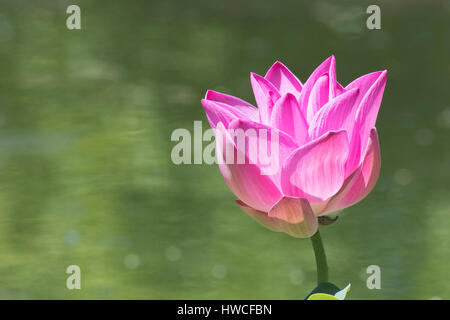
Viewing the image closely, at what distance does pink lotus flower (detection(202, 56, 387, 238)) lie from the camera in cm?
31

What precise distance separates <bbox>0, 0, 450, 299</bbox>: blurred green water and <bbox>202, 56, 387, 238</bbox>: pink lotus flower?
502mm

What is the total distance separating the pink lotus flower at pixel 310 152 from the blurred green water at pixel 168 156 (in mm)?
502

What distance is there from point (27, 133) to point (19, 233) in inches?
5.6

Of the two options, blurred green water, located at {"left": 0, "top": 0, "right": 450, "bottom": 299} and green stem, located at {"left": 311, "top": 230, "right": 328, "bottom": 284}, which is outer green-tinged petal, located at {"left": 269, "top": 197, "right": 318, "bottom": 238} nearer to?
green stem, located at {"left": 311, "top": 230, "right": 328, "bottom": 284}

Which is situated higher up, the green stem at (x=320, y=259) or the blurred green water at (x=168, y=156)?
the blurred green water at (x=168, y=156)

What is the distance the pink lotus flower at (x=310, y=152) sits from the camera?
1.02ft

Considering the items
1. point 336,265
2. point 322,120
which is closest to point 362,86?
point 322,120

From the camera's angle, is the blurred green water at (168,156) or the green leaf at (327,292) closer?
the green leaf at (327,292)

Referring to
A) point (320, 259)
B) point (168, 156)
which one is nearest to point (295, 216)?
point (320, 259)

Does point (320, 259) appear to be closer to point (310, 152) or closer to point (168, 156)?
point (310, 152)

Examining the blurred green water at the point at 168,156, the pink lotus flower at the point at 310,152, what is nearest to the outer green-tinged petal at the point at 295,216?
the pink lotus flower at the point at 310,152

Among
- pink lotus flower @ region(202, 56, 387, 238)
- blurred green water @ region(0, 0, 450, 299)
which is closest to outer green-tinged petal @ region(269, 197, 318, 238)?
pink lotus flower @ region(202, 56, 387, 238)

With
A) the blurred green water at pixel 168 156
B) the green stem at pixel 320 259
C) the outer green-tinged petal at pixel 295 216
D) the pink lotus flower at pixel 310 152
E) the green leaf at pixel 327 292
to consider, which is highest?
the blurred green water at pixel 168 156

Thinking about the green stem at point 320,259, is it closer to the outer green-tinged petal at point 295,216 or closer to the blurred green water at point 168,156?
the outer green-tinged petal at point 295,216
